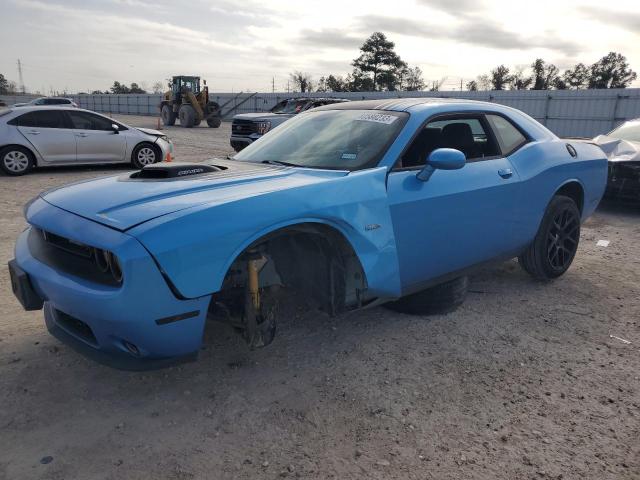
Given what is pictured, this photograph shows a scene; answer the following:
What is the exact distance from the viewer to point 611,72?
54.3 meters

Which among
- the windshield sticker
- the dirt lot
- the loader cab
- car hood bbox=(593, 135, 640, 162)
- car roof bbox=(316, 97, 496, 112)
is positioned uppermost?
the loader cab

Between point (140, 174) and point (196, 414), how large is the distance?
155 centimetres

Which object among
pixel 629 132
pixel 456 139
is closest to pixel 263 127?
pixel 629 132

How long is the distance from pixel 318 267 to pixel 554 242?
2.62 meters

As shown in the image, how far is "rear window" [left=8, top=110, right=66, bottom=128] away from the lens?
10.3 meters

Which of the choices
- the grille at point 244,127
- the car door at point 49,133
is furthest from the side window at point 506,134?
the grille at point 244,127

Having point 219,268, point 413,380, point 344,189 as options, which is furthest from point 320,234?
point 413,380

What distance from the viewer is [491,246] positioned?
395 cm

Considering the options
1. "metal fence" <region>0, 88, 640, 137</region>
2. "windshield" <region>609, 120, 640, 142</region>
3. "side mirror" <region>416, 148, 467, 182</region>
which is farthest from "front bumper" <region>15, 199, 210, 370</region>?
"metal fence" <region>0, 88, 640, 137</region>

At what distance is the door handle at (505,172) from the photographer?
3.93m

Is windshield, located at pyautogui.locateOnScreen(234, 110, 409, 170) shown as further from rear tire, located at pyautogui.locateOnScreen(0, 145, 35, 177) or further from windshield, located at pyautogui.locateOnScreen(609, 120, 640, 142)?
rear tire, located at pyautogui.locateOnScreen(0, 145, 35, 177)

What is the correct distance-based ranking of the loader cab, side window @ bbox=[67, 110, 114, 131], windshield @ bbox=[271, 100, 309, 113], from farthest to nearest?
the loader cab < windshield @ bbox=[271, 100, 309, 113] < side window @ bbox=[67, 110, 114, 131]

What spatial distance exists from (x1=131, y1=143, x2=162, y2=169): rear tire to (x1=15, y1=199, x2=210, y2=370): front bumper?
953 cm

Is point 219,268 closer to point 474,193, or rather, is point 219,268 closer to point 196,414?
point 196,414
